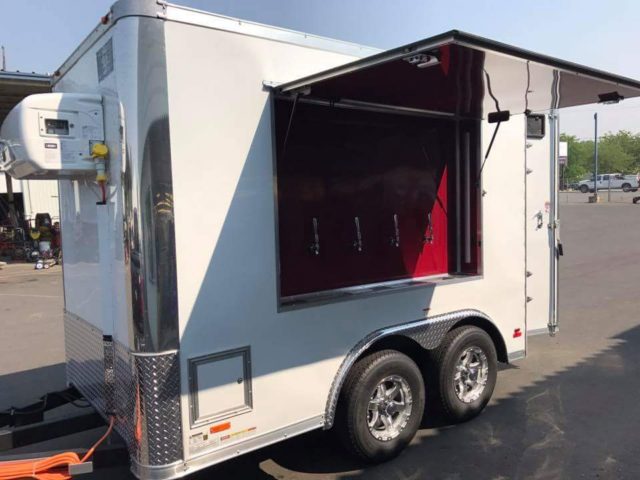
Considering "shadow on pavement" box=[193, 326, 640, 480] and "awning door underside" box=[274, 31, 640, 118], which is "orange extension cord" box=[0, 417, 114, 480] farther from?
"awning door underside" box=[274, 31, 640, 118]

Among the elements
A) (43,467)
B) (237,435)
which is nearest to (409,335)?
(237,435)

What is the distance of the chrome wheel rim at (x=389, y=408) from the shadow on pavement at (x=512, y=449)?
23cm

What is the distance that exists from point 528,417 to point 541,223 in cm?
183

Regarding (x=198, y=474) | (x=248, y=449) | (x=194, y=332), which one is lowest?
(x=198, y=474)

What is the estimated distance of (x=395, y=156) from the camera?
442 centimetres

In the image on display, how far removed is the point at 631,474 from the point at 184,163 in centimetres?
344

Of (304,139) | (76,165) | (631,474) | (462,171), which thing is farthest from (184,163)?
(631,474)

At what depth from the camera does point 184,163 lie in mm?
2963

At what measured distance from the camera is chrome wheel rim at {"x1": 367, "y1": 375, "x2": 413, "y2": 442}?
3.89 meters

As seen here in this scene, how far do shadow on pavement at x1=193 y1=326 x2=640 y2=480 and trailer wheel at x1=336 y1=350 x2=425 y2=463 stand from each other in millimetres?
164

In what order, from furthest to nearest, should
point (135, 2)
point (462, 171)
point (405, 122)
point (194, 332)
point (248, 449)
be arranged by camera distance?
point (462, 171) → point (405, 122) → point (248, 449) → point (194, 332) → point (135, 2)

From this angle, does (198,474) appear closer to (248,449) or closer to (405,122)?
(248,449)

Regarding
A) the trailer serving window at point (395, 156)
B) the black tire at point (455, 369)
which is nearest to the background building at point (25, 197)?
the trailer serving window at point (395, 156)

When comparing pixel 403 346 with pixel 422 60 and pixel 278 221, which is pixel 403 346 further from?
pixel 422 60
